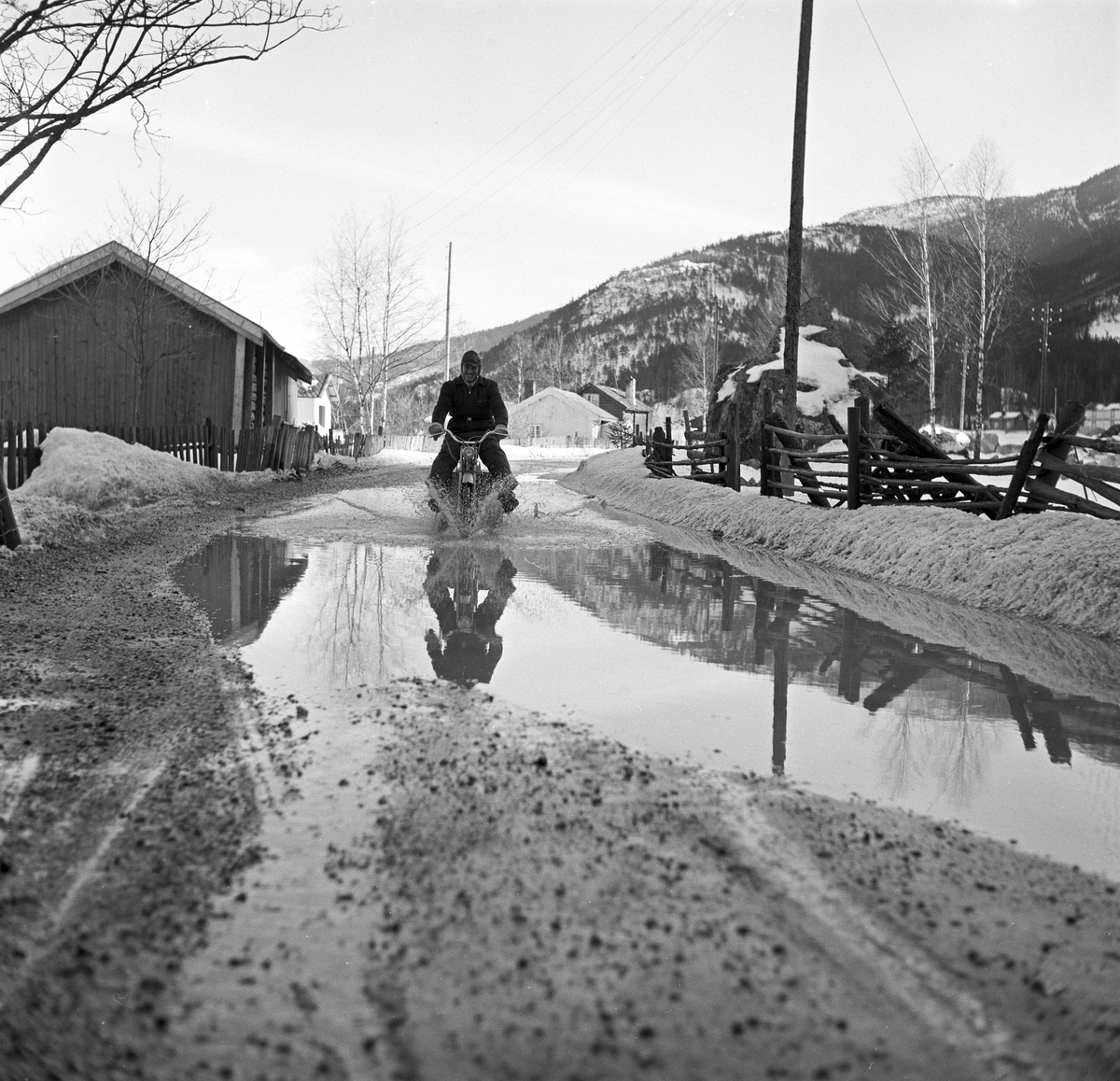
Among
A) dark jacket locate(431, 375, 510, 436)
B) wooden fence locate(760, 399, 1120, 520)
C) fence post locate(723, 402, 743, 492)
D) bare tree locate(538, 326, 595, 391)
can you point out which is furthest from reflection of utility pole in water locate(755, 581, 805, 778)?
bare tree locate(538, 326, 595, 391)

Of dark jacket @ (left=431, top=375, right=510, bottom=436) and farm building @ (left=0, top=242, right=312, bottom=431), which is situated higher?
farm building @ (left=0, top=242, right=312, bottom=431)

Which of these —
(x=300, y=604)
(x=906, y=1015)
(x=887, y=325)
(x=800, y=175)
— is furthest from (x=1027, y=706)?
(x=887, y=325)

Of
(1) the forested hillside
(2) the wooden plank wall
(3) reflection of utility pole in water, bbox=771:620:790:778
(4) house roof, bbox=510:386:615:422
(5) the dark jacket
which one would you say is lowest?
(3) reflection of utility pole in water, bbox=771:620:790:778

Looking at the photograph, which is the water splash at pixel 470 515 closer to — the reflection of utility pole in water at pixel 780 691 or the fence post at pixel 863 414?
the fence post at pixel 863 414

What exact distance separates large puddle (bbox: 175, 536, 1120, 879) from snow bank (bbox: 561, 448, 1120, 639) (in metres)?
1.25

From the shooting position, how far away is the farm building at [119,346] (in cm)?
2605

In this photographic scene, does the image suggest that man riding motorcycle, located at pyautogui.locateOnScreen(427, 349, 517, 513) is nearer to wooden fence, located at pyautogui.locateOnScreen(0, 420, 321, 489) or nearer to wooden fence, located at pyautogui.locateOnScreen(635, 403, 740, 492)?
wooden fence, located at pyautogui.locateOnScreen(0, 420, 321, 489)

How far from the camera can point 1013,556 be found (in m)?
8.44

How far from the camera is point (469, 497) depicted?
1312 centimetres

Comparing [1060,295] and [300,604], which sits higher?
[1060,295]

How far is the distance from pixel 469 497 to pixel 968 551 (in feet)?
20.0

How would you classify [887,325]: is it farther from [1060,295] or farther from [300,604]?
[1060,295]

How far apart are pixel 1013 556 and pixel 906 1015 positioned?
22.5ft

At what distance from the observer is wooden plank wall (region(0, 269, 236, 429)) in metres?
27.0
